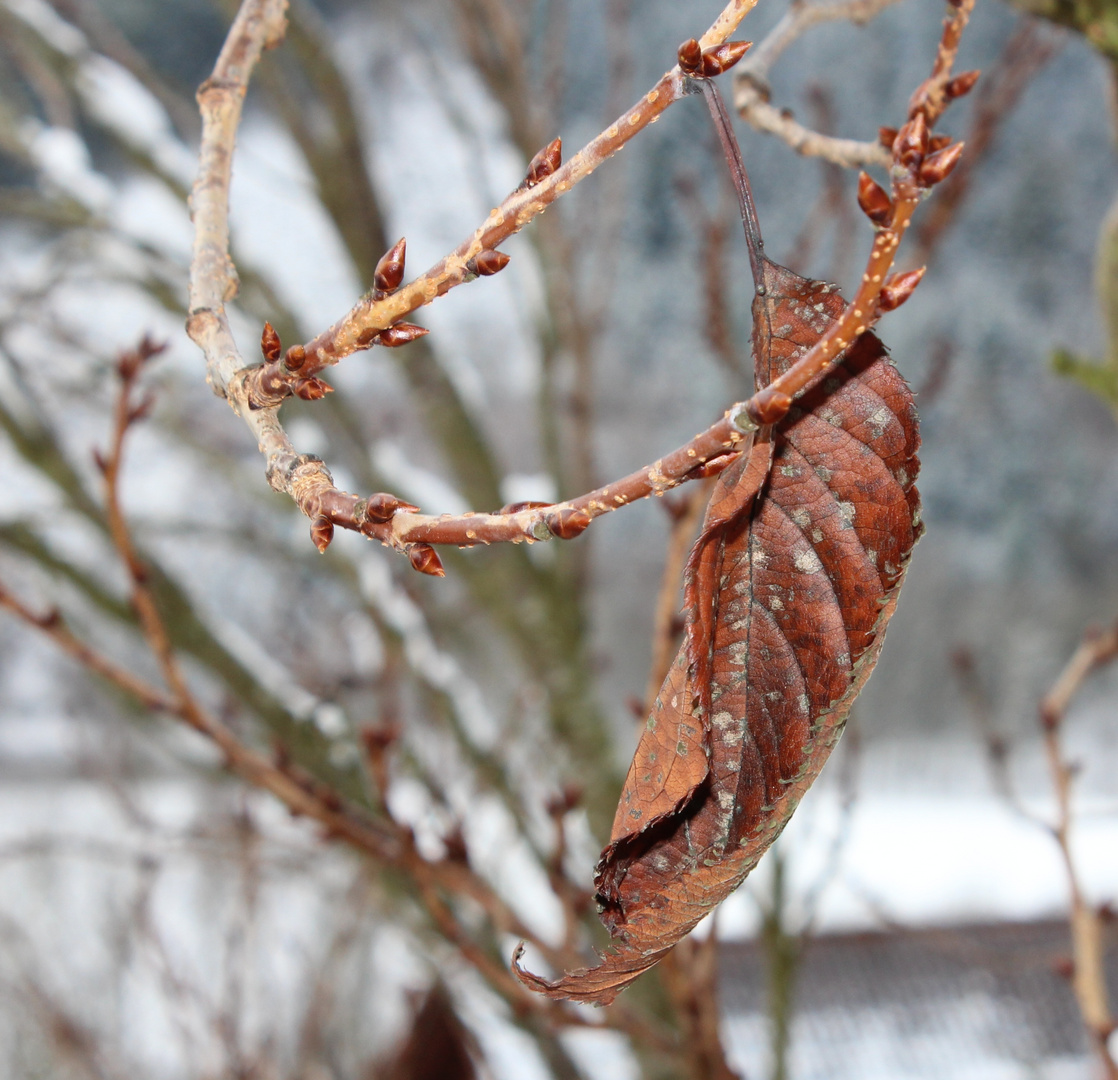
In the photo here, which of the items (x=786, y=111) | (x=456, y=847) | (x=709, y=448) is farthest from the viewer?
(x=456, y=847)

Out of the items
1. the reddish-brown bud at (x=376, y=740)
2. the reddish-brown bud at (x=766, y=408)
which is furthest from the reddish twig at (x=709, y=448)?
the reddish-brown bud at (x=376, y=740)

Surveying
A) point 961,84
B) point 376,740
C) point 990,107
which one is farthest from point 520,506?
point 990,107

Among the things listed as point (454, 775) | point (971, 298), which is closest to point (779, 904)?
point (454, 775)

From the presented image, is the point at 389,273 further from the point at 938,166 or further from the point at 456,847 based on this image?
the point at 456,847

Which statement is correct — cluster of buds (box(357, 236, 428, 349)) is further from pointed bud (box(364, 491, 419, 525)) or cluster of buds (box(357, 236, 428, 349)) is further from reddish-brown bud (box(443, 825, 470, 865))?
reddish-brown bud (box(443, 825, 470, 865))

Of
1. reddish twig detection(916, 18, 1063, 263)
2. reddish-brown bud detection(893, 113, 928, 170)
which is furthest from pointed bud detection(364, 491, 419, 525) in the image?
reddish twig detection(916, 18, 1063, 263)
